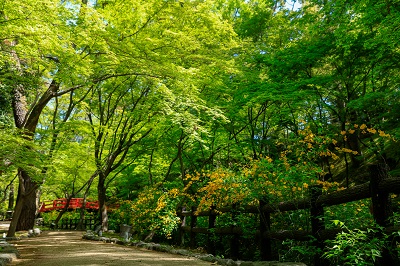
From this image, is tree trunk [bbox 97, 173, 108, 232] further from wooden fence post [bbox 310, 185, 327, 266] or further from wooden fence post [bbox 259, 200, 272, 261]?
wooden fence post [bbox 310, 185, 327, 266]

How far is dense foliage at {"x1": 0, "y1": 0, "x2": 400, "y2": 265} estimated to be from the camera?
5.95 m

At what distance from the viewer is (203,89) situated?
40.5 feet

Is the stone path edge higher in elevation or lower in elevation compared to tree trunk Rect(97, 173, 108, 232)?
lower

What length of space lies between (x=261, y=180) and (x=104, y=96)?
10.1m

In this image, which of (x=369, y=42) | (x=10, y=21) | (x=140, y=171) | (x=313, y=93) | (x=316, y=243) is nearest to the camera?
(x=316, y=243)

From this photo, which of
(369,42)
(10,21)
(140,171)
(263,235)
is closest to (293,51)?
(369,42)

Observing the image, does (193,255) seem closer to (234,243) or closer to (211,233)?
(234,243)

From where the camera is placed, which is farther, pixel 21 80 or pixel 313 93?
pixel 313 93

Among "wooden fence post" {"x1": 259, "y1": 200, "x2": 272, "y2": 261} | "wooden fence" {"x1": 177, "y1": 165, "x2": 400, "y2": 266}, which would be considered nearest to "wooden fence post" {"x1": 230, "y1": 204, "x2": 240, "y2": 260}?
"wooden fence" {"x1": 177, "y1": 165, "x2": 400, "y2": 266}

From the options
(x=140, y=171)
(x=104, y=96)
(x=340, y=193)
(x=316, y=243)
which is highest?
(x=104, y=96)

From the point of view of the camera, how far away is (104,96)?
46.0 feet

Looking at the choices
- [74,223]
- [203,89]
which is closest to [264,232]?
[203,89]

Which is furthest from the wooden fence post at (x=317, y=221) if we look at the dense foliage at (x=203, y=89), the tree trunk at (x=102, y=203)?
the tree trunk at (x=102, y=203)

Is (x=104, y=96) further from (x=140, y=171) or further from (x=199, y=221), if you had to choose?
(x=199, y=221)
